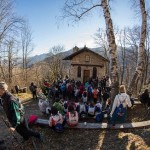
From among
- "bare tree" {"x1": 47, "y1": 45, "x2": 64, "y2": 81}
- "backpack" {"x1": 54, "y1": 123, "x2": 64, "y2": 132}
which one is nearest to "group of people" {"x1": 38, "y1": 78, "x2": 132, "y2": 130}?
"backpack" {"x1": 54, "y1": 123, "x2": 64, "y2": 132}

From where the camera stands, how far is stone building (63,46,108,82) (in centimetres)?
3284

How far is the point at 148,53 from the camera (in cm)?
3859

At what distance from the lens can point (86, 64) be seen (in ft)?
108

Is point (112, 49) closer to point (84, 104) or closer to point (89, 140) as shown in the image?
point (84, 104)

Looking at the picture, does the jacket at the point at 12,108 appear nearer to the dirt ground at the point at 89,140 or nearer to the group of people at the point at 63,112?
the group of people at the point at 63,112

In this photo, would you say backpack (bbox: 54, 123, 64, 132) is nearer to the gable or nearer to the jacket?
the jacket

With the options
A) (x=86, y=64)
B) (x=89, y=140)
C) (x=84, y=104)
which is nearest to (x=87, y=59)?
(x=86, y=64)

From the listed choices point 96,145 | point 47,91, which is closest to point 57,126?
point 96,145

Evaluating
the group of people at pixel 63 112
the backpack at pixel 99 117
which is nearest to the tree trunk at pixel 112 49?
the group of people at pixel 63 112

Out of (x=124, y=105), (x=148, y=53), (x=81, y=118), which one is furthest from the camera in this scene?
(x=148, y=53)

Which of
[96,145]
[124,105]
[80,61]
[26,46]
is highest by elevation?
[26,46]

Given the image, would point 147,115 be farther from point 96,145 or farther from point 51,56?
point 51,56

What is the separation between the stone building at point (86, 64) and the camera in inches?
1293

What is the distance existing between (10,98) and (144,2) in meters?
8.25
